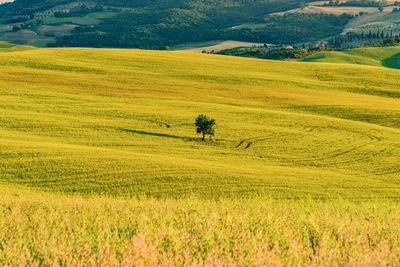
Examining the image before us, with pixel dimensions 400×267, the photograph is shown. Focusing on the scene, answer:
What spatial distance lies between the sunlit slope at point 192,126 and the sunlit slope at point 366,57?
46279 mm

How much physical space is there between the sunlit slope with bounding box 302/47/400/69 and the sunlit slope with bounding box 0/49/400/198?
46.3 meters

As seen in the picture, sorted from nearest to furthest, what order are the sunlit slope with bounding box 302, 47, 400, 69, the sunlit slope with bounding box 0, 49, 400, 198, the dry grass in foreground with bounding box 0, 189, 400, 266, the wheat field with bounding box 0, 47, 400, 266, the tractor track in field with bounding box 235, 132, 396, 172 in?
the dry grass in foreground with bounding box 0, 189, 400, 266 < the wheat field with bounding box 0, 47, 400, 266 < the sunlit slope with bounding box 0, 49, 400, 198 < the tractor track in field with bounding box 235, 132, 396, 172 < the sunlit slope with bounding box 302, 47, 400, 69

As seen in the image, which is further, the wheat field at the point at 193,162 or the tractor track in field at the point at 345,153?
the tractor track in field at the point at 345,153

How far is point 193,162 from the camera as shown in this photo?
39.3 m

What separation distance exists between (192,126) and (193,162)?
13.1 meters

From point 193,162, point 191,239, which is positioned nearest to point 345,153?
point 193,162

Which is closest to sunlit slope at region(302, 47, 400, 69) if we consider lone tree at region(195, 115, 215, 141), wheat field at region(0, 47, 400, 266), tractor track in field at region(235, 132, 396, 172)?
wheat field at region(0, 47, 400, 266)

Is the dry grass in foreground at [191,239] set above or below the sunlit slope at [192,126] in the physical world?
above

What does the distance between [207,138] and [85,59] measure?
42.8m

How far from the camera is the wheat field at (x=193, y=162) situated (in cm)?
984

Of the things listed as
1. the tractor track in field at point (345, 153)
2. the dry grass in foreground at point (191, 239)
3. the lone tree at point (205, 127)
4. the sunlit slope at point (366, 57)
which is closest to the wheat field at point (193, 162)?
the dry grass in foreground at point (191, 239)

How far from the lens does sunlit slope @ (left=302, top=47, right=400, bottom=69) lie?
13412cm

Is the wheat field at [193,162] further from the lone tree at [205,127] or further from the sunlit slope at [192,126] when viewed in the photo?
the lone tree at [205,127]

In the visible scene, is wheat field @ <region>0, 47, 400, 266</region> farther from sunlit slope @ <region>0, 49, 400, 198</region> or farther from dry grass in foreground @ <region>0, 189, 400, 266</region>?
sunlit slope @ <region>0, 49, 400, 198</region>
